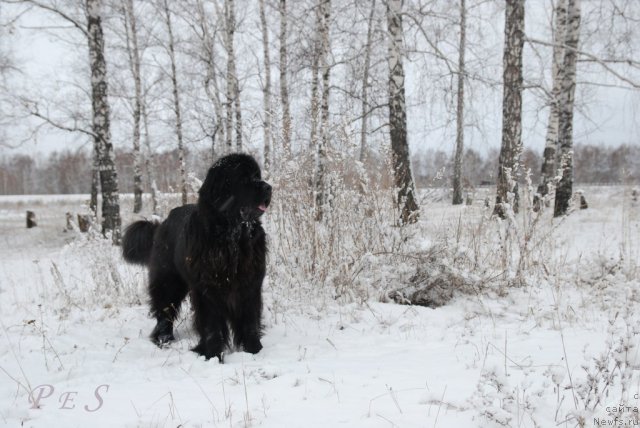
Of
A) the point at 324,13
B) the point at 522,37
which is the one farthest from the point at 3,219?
the point at 522,37

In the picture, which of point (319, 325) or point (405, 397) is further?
point (319, 325)

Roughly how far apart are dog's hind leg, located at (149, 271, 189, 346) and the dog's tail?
268 mm

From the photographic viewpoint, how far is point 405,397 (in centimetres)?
202

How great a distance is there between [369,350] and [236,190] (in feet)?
4.63

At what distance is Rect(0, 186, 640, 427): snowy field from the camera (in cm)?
187

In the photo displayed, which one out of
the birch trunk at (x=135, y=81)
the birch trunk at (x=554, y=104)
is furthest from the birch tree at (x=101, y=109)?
the birch trunk at (x=554, y=104)

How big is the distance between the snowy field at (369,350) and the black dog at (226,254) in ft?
0.70

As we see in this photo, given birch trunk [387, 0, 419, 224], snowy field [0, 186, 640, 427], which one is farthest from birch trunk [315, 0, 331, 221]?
birch trunk [387, 0, 419, 224]

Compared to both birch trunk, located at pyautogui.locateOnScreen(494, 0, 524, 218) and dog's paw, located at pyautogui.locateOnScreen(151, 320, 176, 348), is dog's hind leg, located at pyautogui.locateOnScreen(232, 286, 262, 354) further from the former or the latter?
birch trunk, located at pyautogui.locateOnScreen(494, 0, 524, 218)

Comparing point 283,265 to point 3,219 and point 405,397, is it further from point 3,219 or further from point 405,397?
point 3,219

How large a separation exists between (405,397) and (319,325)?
1.49m

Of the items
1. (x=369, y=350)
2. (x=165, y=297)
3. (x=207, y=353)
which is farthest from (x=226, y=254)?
(x=369, y=350)

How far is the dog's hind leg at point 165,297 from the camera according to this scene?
3393mm

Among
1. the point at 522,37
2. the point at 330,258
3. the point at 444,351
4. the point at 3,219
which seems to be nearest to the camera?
the point at 444,351
